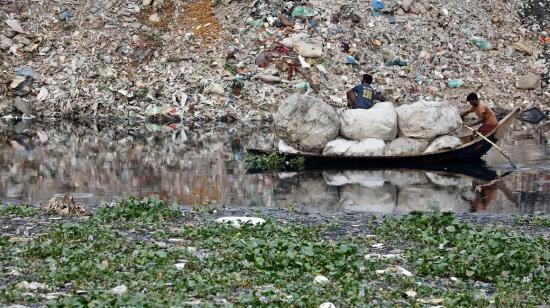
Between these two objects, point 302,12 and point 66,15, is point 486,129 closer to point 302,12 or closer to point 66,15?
point 302,12

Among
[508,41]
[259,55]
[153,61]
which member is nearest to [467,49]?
[508,41]

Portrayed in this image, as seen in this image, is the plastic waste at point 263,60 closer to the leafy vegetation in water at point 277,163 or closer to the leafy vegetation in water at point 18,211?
the leafy vegetation in water at point 277,163

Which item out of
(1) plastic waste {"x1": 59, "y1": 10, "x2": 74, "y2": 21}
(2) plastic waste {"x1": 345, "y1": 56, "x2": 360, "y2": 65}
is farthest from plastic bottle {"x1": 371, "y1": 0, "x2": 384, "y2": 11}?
(1) plastic waste {"x1": 59, "y1": 10, "x2": 74, "y2": 21}

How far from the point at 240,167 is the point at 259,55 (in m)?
7.99

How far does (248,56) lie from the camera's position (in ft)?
76.9

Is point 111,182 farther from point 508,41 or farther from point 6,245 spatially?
point 508,41

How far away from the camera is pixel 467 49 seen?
2419cm

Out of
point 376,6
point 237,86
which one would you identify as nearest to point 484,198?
point 237,86

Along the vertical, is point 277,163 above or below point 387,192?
above

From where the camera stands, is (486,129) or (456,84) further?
(456,84)

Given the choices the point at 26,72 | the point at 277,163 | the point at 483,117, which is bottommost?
the point at 277,163

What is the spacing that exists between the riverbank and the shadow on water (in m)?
2.16

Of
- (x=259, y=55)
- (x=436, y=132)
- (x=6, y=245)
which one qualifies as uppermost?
(x=259, y=55)

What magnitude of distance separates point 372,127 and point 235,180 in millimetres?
2441
